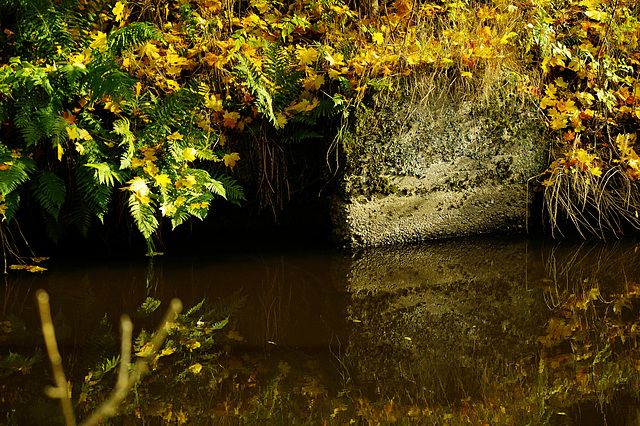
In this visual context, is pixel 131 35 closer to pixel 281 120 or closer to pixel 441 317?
pixel 281 120

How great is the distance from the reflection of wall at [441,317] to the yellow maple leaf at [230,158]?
1.03 meters

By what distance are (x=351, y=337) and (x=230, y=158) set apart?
176cm

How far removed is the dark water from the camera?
199 centimetres

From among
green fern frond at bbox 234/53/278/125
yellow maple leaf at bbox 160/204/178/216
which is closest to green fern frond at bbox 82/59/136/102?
yellow maple leaf at bbox 160/204/178/216

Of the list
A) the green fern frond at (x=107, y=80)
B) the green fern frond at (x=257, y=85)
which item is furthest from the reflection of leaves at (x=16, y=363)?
the green fern frond at (x=257, y=85)

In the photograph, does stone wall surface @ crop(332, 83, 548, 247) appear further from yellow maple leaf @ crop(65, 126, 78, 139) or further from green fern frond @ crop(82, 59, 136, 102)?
yellow maple leaf @ crop(65, 126, 78, 139)

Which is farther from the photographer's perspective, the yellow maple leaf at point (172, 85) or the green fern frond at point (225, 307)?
the yellow maple leaf at point (172, 85)

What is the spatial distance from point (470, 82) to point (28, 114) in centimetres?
279

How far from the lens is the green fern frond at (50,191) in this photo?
3318mm

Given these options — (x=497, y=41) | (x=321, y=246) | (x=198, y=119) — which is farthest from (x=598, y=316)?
(x=198, y=119)

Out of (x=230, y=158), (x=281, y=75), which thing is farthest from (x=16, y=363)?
(x=281, y=75)

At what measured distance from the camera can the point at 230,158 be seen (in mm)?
3930

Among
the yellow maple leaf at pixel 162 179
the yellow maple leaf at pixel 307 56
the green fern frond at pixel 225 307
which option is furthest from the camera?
the yellow maple leaf at pixel 307 56

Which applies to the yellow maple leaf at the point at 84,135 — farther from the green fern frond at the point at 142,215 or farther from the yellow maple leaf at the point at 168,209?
the yellow maple leaf at the point at 168,209
